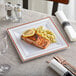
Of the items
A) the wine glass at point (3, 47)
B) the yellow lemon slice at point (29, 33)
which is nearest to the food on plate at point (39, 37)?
the yellow lemon slice at point (29, 33)

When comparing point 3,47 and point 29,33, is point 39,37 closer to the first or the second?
point 29,33

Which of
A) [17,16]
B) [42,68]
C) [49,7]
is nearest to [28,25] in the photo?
[17,16]

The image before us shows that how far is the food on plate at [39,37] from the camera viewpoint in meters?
1.30

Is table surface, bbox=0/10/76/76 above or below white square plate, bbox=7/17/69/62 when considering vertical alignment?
below

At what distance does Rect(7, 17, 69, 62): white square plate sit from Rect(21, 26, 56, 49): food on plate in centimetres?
2

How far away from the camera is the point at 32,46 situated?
4.28ft

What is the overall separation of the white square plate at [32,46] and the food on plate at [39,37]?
23 mm

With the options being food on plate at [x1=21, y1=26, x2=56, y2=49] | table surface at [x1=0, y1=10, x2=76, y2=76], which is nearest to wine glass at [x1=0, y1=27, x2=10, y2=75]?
table surface at [x1=0, y1=10, x2=76, y2=76]

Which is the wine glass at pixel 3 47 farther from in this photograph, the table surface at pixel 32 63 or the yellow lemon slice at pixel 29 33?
the yellow lemon slice at pixel 29 33

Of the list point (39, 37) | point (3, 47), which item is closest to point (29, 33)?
point (39, 37)

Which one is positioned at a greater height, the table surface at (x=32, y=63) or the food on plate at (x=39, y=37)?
the food on plate at (x=39, y=37)

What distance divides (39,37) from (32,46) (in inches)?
2.9

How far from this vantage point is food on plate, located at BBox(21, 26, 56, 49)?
1300 millimetres

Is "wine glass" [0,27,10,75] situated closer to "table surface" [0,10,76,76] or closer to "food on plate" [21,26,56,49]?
"table surface" [0,10,76,76]
